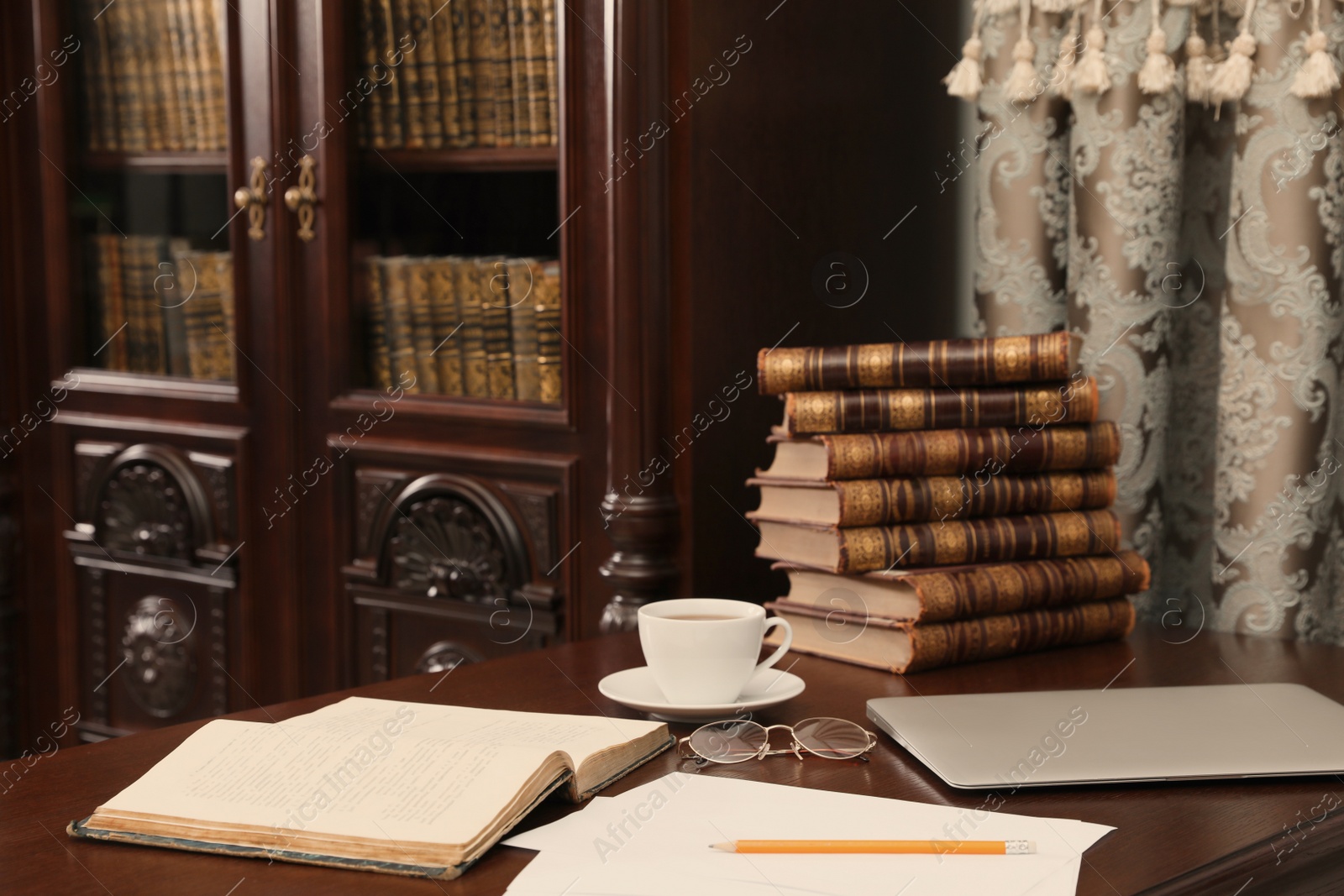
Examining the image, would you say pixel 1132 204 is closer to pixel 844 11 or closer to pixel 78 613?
pixel 844 11

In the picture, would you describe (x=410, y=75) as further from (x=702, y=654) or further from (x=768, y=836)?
(x=768, y=836)

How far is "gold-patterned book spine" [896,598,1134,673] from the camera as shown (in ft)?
3.75

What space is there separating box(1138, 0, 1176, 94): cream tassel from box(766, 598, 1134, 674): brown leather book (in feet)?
1.84

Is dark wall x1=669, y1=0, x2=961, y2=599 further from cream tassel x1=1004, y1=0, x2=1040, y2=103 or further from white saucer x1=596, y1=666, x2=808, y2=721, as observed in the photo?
white saucer x1=596, y1=666, x2=808, y2=721

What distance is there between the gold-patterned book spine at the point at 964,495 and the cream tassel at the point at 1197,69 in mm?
450

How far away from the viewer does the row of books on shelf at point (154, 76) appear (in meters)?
1.89

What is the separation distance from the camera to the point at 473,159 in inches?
65.4

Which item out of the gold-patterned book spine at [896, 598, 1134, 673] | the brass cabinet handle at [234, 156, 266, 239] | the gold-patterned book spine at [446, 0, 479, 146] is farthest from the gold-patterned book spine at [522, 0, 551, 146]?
the gold-patterned book spine at [896, 598, 1134, 673]

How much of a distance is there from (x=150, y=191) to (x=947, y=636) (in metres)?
1.49

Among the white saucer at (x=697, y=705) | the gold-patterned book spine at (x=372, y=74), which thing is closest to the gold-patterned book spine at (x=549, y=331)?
the gold-patterned book spine at (x=372, y=74)

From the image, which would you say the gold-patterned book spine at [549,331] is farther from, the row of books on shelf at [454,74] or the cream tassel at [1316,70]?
the cream tassel at [1316,70]

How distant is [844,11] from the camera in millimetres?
1578

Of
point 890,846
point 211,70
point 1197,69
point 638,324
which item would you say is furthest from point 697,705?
point 211,70

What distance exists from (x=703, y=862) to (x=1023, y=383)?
2.22ft
